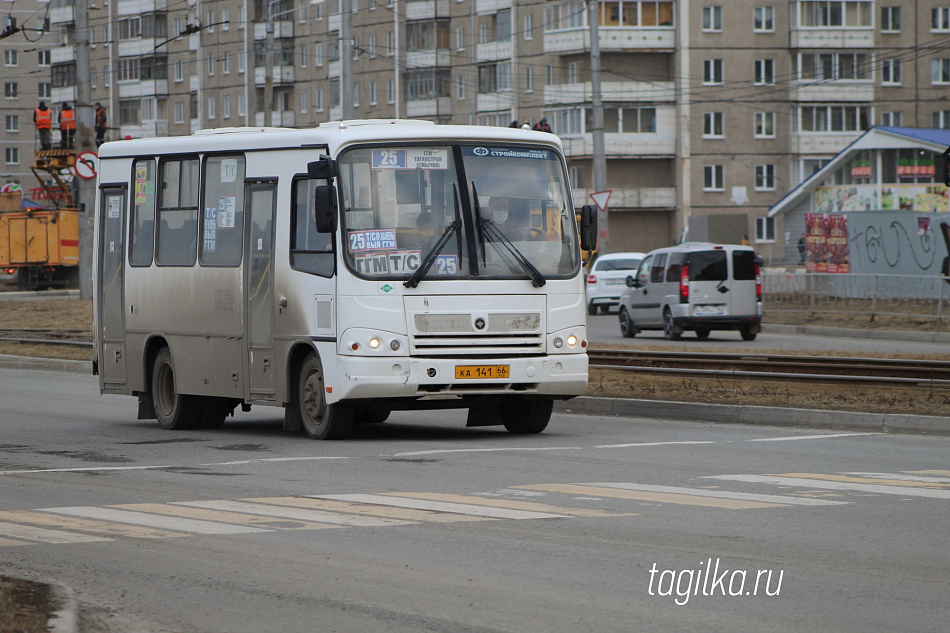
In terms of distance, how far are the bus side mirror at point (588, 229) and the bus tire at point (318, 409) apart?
2.71 meters

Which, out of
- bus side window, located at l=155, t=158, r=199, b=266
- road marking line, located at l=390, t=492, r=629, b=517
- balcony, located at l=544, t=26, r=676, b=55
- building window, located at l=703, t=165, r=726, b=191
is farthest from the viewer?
building window, located at l=703, t=165, r=726, b=191

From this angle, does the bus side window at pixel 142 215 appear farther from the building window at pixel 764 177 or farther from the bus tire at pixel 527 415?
the building window at pixel 764 177

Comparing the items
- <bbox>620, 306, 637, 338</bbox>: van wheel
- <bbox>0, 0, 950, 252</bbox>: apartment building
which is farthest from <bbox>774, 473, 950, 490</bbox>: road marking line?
<bbox>0, 0, 950, 252</bbox>: apartment building

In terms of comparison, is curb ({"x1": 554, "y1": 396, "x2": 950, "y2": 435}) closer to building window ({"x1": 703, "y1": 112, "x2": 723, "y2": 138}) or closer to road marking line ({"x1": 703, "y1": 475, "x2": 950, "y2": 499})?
road marking line ({"x1": 703, "y1": 475, "x2": 950, "y2": 499})

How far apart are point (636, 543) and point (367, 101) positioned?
90.9 metres

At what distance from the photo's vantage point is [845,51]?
87000 millimetres

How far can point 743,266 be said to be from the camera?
106 ft

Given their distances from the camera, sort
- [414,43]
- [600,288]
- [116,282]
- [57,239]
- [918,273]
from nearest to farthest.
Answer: [116,282] < [918,273] < [600,288] < [57,239] < [414,43]

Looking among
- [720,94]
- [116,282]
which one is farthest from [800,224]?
[116,282]

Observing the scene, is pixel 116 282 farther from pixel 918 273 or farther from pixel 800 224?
pixel 800 224

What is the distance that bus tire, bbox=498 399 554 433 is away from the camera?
1523 cm

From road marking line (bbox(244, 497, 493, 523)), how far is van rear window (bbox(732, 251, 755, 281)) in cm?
2308

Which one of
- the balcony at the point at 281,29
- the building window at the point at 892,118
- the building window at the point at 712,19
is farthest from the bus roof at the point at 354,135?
the balcony at the point at 281,29

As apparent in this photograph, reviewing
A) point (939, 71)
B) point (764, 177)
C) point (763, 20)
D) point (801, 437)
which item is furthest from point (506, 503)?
point (939, 71)
